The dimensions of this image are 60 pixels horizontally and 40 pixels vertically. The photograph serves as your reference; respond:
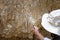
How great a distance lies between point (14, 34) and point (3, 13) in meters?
0.26

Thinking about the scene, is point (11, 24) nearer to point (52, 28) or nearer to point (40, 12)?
point (40, 12)

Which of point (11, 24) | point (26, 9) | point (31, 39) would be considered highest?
point (26, 9)

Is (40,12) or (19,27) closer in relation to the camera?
(19,27)

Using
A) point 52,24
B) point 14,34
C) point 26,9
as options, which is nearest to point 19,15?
point 26,9

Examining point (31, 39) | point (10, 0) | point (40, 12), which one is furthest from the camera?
point (10, 0)

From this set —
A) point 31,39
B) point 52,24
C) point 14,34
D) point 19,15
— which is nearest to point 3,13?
point 19,15

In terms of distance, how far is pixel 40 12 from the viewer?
171 centimetres

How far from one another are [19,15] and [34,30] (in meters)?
0.32

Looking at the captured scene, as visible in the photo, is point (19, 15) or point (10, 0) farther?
point (10, 0)

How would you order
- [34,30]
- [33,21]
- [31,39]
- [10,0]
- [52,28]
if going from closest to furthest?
[52,28] → [34,30] → [31,39] → [33,21] → [10,0]

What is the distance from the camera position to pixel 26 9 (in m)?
1.73

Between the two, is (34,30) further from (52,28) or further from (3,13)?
(3,13)

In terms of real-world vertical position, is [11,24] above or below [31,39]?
above

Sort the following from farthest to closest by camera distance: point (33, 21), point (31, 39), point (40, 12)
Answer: point (40, 12), point (33, 21), point (31, 39)
